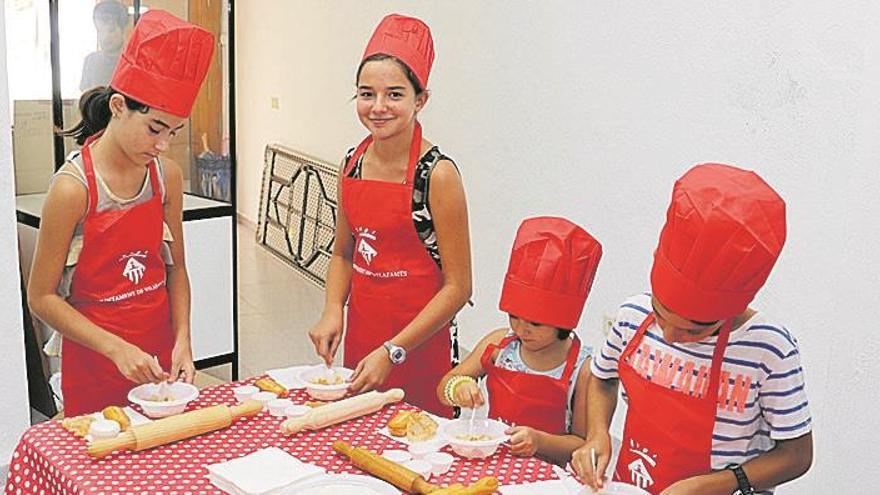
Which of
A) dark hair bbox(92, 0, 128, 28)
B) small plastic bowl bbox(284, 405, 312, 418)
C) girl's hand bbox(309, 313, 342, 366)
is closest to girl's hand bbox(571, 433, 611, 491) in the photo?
small plastic bowl bbox(284, 405, 312, 418)

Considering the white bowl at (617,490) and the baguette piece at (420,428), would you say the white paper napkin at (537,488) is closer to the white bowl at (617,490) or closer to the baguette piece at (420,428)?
the white bowl at (617,490)

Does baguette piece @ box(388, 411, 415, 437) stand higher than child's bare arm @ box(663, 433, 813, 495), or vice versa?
child's bare arm @ box(663, 433, 813, 495)

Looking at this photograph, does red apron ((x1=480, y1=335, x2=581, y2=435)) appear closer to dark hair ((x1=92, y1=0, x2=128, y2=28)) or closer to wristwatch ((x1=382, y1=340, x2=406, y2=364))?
wristwatch ((x1=382, y1=340, x2=406, y2=364))

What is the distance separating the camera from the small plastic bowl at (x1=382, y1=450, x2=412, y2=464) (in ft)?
5.99

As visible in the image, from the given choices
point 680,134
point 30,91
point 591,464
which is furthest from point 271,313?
point 591,464

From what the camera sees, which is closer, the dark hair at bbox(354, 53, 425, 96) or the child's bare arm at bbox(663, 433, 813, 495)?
the child's bare arm at bbox(663, 433, 813, 495)

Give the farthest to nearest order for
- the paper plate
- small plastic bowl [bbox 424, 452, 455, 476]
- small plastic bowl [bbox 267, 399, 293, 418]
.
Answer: small plastic bowl [bbox 267, 399, 293, 418] < small plastic bowl [bbox 424, 452, 455, 476] < the paper plate

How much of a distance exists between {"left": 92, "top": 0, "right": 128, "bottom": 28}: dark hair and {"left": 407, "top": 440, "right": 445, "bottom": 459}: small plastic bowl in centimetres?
265

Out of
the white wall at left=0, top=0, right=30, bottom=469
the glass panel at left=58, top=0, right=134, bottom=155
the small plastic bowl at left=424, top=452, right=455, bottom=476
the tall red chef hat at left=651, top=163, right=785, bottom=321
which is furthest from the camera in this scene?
the glass panel at left=58, top=0, right=134, bottom=155

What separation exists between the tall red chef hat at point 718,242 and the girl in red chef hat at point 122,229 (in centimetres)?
110

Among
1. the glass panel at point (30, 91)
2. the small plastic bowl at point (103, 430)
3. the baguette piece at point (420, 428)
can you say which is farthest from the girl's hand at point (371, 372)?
the glass panel at point (30, 91)

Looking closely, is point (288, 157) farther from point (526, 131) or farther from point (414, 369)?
point (414, 369)

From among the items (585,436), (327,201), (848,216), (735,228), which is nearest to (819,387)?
(848,216)

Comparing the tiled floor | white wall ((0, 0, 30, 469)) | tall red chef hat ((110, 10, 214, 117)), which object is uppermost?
tall red chef hat ((110, 10, 214, 117))
